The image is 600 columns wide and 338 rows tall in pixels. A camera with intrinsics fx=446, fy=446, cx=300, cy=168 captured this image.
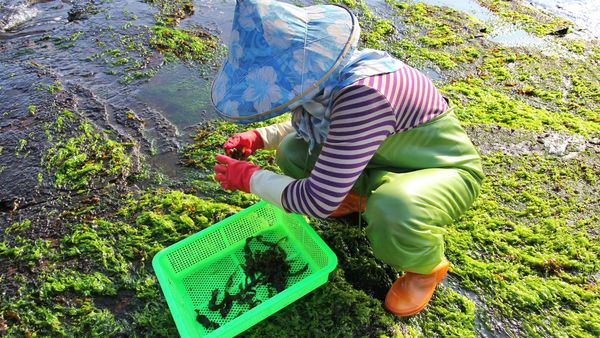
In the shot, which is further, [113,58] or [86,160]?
[113,58]

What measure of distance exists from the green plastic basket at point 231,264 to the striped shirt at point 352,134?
0.47 meters

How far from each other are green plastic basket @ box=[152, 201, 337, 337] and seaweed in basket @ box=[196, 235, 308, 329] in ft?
0.09

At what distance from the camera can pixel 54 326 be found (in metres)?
2.26

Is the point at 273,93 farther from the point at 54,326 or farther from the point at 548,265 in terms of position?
the point at 548,265

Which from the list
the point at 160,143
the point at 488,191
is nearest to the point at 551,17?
the point at 488,191

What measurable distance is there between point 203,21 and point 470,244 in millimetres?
3771

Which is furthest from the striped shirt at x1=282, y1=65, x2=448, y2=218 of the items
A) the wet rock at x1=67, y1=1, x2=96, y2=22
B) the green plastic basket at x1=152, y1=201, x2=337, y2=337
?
the wet rock at x1=67, y1=1, x2=96, y2=22

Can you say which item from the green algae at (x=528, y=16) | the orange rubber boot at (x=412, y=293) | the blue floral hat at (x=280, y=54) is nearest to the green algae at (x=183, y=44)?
the blue floral hat at (x=280, y=54)

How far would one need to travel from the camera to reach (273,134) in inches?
113

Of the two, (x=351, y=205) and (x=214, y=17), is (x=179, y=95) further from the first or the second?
(x=351, y=205)

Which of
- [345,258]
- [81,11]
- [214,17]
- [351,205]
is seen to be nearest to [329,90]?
[351,205]

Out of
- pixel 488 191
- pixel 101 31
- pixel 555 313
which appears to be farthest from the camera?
pixel 101 31

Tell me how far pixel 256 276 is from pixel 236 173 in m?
0.62

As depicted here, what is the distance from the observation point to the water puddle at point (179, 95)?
3.70m
